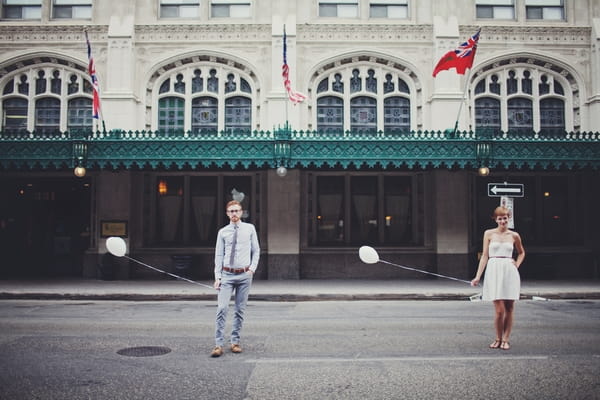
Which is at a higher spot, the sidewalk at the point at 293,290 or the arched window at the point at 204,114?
the arched window at the point at 204,114

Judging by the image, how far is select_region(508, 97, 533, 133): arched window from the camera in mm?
17078

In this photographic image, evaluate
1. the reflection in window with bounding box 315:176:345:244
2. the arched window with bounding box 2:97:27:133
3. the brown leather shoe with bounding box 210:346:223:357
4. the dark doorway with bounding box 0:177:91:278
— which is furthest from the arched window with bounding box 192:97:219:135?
the brown leather shoe with bounding box 210:346:223:357

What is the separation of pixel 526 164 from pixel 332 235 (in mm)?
6402

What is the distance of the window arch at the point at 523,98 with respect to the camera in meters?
17.1

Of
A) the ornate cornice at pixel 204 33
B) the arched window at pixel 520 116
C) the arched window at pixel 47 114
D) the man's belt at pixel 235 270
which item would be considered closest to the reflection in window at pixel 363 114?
the ornate cornice at pixel 204 33

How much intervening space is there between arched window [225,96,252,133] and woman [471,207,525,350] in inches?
456

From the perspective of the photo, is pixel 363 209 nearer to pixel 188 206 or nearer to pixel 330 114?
pixel 330 114

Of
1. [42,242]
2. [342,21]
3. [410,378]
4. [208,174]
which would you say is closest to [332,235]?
[208,174]

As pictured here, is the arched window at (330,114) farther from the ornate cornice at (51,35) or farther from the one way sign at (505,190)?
the ornate cornice at (51,35)

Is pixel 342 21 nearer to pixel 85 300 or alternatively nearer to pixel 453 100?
pixel 453 100

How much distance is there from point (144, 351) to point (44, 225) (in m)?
13.0

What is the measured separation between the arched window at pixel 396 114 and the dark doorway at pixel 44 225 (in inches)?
415

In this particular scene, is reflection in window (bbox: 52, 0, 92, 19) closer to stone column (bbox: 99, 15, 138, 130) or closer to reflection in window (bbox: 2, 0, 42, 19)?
reflection in window (bbox: 2, 0, 42, 19)

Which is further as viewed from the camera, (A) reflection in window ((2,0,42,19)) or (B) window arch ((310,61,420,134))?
(A) reflection in window ((2,0,42,19))
